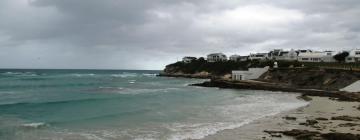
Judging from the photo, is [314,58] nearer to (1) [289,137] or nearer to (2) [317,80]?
(2) [317,80]

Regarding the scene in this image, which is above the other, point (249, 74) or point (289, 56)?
point (289, 56)

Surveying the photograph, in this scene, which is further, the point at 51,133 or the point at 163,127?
the point at 163,127

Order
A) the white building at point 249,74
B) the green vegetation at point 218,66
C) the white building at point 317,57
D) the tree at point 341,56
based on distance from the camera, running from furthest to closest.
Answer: the white building at point 317,57 → the tree at point 341,56 → the green vegetation at point 218,66 → the white building at point 249,74

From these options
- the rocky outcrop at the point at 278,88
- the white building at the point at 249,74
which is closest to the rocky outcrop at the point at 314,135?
the rocky outcrop at the point at 278,88

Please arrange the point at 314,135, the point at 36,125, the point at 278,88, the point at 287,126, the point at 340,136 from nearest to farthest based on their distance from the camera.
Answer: the point at 340,136
the point at 314,135
the point at 287,126
the point at 36,125
the point at 278,88

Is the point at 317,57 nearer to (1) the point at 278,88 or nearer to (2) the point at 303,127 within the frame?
(1) the point at 278,88

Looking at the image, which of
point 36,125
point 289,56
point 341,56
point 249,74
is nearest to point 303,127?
point 36,125

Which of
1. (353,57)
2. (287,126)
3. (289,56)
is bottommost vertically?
(287,126)

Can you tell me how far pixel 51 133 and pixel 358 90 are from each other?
1388 inches

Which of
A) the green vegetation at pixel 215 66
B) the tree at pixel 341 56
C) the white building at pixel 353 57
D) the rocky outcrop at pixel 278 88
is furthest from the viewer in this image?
the tree at pixel 341 56

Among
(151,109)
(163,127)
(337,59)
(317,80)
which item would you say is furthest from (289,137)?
(337,59)

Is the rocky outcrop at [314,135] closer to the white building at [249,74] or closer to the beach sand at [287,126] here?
the beach sand at [287,126]

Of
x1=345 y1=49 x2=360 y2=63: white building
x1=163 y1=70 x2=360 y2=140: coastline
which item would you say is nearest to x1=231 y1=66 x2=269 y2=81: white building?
x1=345 y1=49 x2=360 y2=63: white building

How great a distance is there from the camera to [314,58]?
97.6 m
